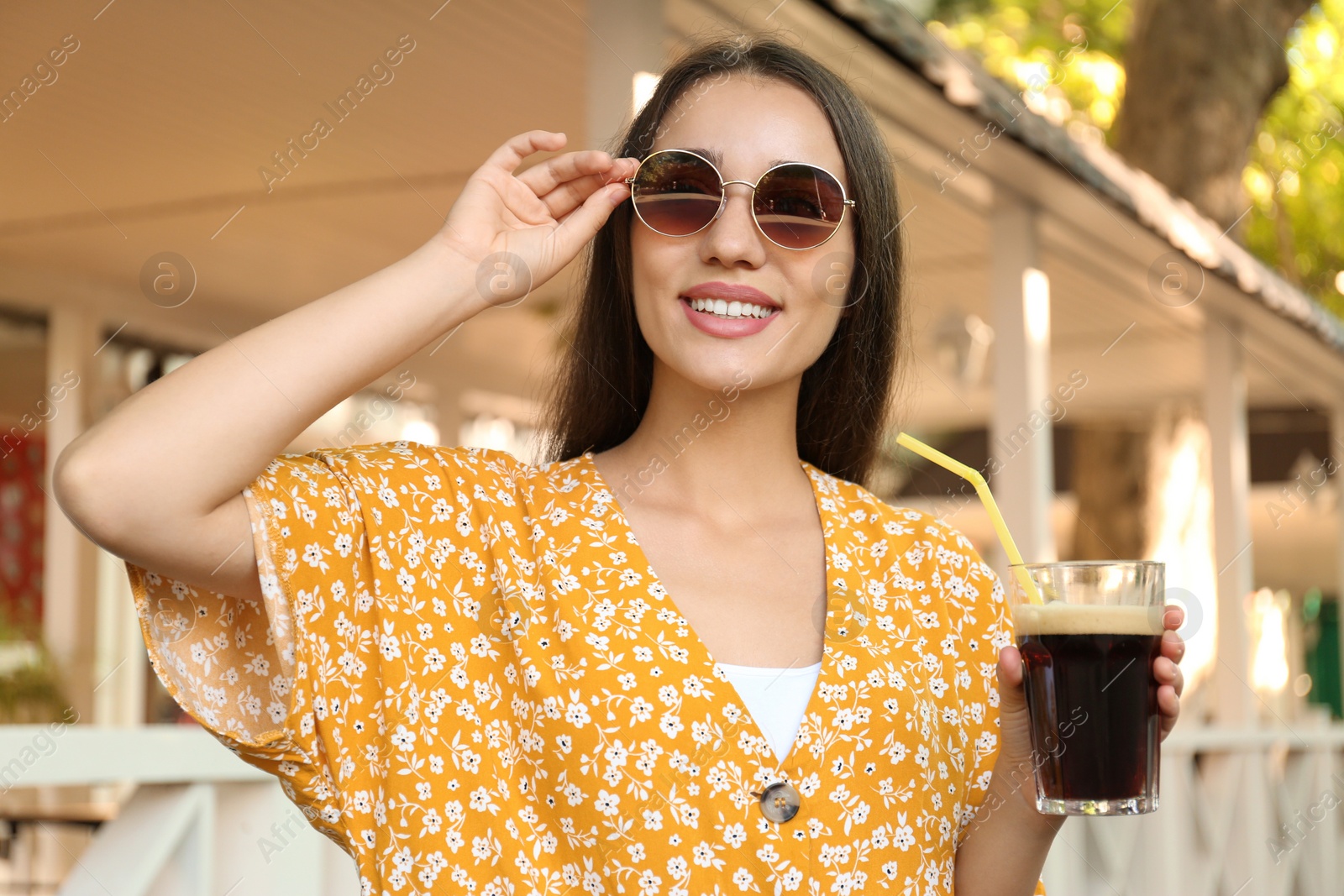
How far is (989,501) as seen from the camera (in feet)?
5.94

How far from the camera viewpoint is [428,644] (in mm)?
1637

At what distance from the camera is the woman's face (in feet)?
6.08

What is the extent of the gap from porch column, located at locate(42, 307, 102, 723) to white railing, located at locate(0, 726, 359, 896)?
571 centimetres

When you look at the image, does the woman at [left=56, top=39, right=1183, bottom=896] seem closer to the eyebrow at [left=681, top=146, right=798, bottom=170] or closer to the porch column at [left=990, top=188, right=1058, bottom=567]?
A: the eyebrow at [left=681, top=146, right=798, bottom=170]

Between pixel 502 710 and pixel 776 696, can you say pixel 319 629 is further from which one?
pixel 776 696

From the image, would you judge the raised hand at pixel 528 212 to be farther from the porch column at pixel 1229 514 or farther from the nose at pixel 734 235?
the porch column at pixel 1229 514

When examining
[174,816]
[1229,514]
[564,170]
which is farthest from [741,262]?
[1229,514]

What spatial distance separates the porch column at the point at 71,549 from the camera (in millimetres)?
7410

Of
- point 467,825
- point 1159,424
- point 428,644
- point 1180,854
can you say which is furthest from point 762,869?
point 1159,424

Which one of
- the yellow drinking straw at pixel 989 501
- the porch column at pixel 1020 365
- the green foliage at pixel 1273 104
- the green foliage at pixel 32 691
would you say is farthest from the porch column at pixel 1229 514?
the green foliage at pixel 1273 104

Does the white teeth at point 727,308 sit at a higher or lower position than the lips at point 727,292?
lower

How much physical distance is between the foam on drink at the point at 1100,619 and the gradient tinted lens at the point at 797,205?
0.61 m

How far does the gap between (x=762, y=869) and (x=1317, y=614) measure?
1893 centimetres

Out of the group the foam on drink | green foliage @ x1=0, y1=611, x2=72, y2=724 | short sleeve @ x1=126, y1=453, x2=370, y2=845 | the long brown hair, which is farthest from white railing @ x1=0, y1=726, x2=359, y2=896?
green foliage @ x1=0, y1=611, x2=72, y2=724
